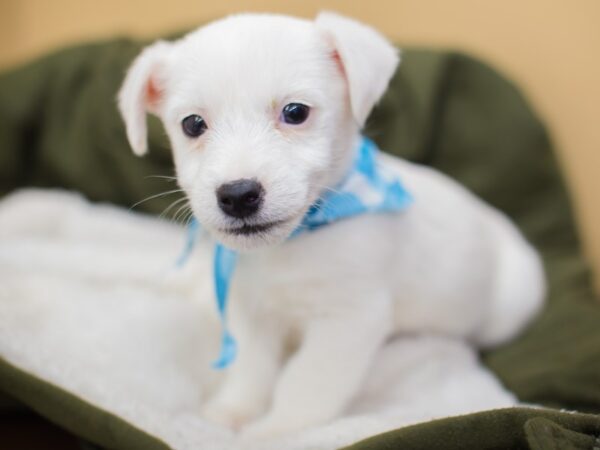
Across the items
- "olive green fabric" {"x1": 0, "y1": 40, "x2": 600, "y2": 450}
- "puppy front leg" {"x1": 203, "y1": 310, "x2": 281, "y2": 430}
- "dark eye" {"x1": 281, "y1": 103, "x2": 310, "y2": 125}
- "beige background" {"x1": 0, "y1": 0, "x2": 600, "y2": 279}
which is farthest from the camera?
"beige background" {"x1": 0, "y1": 0, "x2": 600, "y2": 279}

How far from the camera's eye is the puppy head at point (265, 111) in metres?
1.30

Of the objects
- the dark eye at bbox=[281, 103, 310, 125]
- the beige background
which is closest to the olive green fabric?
the beige background

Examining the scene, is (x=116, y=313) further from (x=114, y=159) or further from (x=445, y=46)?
(x=445, y=46)

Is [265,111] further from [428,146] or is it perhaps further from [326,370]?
[428,146]

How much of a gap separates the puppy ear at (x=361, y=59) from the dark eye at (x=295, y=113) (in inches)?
4.0

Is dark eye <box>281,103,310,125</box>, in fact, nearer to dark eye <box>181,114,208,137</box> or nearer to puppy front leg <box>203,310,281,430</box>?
dark eye <box>181,114,208,137</box>

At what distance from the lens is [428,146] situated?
2.48 metres

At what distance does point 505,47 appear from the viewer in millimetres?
2467

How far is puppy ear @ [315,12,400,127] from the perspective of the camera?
1397mm

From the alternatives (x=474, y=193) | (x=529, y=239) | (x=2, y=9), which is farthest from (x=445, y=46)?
(x=2, y=9)

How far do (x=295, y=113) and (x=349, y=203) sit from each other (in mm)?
277

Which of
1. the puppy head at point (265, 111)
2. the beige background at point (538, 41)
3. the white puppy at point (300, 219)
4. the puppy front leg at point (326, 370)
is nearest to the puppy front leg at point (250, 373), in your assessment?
the white puppy at point (300, 219)

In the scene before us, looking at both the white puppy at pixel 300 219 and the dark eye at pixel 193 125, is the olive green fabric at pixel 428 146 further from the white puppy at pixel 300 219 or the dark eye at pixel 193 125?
the dark eye at pixel 193 125

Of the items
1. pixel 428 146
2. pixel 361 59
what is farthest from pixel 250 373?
pixel 428 146
